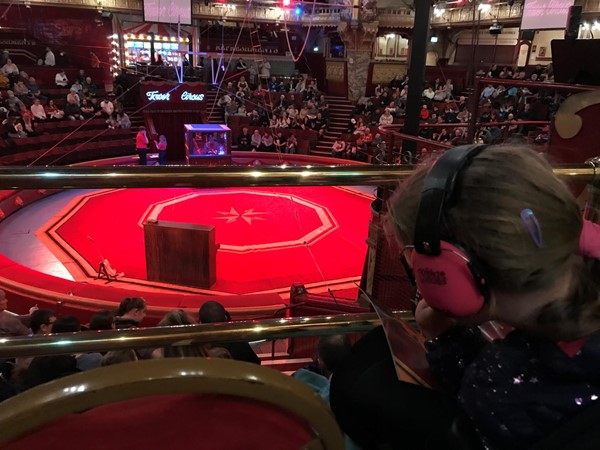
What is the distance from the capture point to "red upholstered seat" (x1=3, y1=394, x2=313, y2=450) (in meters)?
0.55

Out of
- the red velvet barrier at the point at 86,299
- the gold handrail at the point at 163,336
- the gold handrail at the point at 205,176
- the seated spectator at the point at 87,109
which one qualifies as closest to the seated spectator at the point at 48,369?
the gold handrail at the point at 163,336

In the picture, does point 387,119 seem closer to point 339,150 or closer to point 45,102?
point 339,150

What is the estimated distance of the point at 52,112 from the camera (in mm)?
12195

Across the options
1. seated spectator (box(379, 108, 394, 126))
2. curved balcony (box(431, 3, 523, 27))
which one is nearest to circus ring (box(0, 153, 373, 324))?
seated spectator (box(379, 108, 394, 126))

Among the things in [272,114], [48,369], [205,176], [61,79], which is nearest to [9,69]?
[61,79]

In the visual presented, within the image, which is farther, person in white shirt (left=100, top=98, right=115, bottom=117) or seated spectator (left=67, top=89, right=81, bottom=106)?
person in white shirt (left=100, top=98, right=115, bottom=117)

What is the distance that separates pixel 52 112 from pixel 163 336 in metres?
12.9

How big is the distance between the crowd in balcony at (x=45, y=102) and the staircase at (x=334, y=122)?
18.4 feet

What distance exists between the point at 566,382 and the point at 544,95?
13580 millimetres

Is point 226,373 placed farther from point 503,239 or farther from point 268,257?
point 268,257

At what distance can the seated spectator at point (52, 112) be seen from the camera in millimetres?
12164

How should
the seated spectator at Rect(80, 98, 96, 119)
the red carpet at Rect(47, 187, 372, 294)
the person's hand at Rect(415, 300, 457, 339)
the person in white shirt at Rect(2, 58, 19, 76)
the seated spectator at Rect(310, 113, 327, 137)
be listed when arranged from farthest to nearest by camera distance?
the seated spectator at Rect(310, 113, 327, 137)
the seated spectator at Rect(80, 98, 96, 119)
the person in white shirt at Rect(2, 58, 19, 76)
the red carpet at Rect(47, 187, 372, 294)
the person's hand at Rect(415, 300, 457, 339)

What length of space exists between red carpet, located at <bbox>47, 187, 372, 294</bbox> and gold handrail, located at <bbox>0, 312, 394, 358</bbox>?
5447 millimetres

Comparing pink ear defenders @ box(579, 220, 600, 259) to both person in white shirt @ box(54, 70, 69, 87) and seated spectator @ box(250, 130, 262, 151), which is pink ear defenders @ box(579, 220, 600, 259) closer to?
seated spectator @ box(250, 130, 262, 151)
